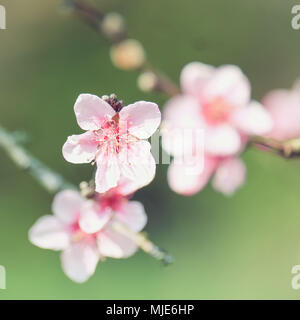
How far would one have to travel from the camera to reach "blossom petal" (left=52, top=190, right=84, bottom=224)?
0.62 m

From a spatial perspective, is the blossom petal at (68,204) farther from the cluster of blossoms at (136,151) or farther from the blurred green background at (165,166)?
the blurred green background at (165,166)

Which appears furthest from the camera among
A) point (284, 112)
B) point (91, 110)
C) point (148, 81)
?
point (284, 112)

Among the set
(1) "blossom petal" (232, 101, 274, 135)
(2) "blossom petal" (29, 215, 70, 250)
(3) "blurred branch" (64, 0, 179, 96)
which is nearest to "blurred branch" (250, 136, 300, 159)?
(1) "blossom petal" (232, 101, 274, 135)

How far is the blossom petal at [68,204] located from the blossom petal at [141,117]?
123 millimetres

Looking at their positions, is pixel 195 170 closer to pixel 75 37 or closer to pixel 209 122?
pixel 209 122

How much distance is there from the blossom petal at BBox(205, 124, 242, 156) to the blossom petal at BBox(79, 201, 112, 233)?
0.54ft

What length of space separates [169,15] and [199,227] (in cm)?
39

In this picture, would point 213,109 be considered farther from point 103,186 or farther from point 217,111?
point 103,186

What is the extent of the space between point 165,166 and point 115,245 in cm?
28

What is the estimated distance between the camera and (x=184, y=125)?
0.68 m

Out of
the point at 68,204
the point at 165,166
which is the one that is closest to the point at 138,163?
the point at 68,204

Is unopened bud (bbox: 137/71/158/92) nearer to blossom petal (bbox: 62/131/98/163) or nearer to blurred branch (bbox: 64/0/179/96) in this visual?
blurred branch (bbox: 64/0/179/96)
